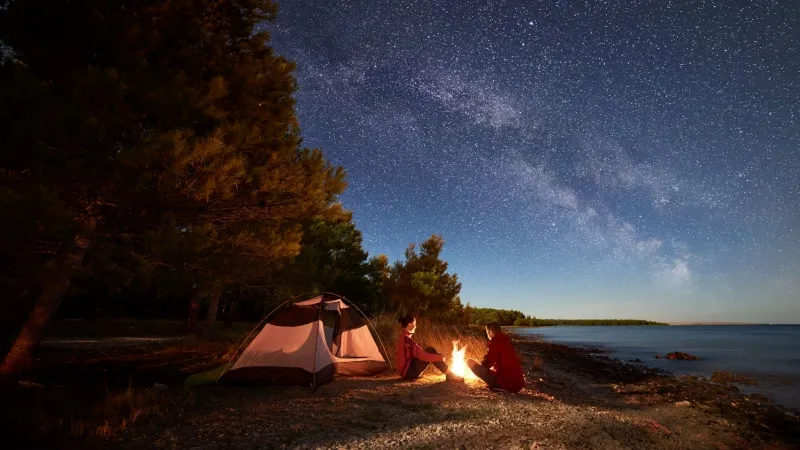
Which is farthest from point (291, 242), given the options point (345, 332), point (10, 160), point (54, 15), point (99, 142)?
point (54, 15)

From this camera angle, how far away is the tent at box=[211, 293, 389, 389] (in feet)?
28.0

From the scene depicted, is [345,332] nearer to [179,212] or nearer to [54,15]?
[179,212]

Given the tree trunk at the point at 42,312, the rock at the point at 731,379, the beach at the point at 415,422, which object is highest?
the tree trunk at the point at 42,312

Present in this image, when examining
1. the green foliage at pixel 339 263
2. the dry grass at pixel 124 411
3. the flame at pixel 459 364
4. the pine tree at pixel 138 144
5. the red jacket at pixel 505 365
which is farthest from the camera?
the green foliage at pixel 339 263

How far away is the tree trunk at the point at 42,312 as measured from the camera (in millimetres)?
6941

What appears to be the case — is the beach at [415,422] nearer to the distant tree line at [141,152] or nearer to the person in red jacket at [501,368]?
the person in red jacket at [501,368]

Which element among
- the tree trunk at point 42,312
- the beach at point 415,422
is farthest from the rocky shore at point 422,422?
the tree trunk at point 42,312

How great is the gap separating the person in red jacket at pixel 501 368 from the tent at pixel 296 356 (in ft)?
10.6

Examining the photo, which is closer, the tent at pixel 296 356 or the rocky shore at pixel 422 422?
the rocky shore at pixel 422 422

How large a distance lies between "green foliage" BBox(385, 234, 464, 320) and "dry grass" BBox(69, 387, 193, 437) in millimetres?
26562

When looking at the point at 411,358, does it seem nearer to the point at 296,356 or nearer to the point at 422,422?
the point at 296,356

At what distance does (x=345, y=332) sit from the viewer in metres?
10.8

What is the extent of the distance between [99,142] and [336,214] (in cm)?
610

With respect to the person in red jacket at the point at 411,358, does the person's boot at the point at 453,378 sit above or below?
below
